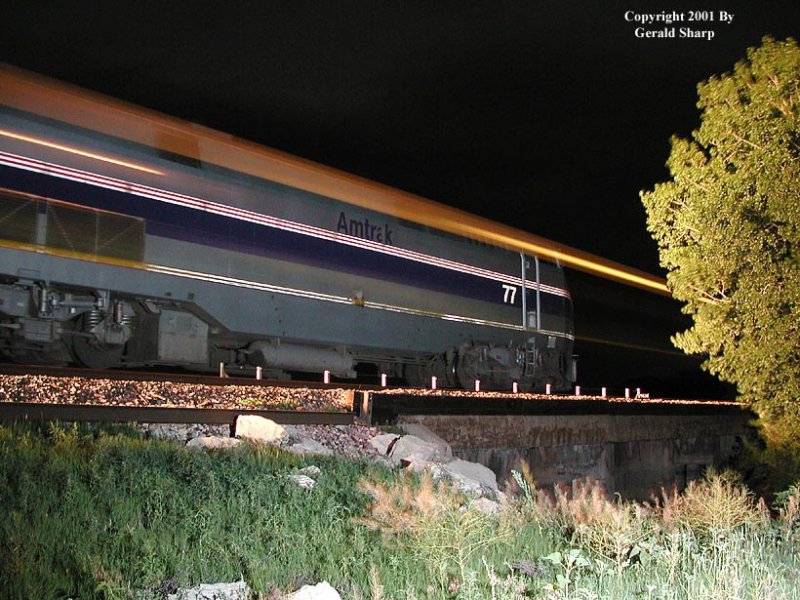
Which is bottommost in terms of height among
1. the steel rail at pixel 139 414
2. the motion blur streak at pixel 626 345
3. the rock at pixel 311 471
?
the rock at pixel 311 471

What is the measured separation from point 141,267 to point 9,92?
2953 millimetres

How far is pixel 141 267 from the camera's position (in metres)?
A: 12.9

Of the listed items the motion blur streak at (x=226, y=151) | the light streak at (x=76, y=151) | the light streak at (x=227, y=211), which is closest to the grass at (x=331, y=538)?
the light streak at (x=227, y=211)

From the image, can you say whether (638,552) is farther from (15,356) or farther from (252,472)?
(15,356)

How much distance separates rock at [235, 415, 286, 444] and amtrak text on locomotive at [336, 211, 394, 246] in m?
6.05

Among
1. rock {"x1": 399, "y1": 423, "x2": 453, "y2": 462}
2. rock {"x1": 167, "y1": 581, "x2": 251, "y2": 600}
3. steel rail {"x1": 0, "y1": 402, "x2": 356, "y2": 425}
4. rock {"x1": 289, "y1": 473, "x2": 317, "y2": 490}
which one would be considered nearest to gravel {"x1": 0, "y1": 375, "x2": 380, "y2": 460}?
steel rail {"x1": 0, "y1": 402, "x2": 356, "y2": 425}

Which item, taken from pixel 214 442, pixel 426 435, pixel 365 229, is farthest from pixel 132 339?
pixel 365 229

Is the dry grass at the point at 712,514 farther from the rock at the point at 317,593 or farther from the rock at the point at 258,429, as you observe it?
the rock at the point at 258,429

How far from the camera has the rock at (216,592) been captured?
5.32 metres

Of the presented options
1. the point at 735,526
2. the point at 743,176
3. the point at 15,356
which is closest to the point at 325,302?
the point at 15,356

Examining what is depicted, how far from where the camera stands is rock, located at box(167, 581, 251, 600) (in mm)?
5316

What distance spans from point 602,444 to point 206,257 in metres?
10.2

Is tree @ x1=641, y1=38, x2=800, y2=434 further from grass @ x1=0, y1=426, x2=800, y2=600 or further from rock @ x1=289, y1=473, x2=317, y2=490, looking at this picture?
rock @ x1=289, y1=473, x2=317, y2=490

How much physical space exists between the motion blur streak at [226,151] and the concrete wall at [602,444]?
5.04 metres
